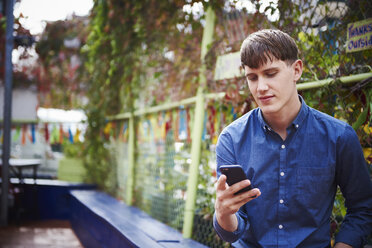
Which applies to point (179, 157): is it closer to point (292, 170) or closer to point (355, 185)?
point (292, 170)

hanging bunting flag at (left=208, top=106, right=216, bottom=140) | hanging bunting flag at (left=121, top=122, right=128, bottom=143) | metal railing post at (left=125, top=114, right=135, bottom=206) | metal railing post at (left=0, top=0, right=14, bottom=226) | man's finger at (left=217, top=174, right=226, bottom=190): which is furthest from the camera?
metal railing post at (left=0, top=0, right=14, bottom=226)

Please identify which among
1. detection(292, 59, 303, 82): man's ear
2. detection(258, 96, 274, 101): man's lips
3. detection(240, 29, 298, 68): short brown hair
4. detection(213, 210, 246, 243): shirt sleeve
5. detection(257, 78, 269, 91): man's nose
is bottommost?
detection(213, 210, 246, 243): shirt sleeve

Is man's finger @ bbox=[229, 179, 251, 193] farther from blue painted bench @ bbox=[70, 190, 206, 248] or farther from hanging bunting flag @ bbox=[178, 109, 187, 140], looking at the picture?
hanging bunting flag @ bbox=[178, 109, 187, 140]

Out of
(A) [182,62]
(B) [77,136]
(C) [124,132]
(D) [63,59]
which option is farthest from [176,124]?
(D) [63,59]

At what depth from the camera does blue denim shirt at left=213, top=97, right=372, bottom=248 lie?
1818mm

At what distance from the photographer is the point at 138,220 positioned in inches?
173

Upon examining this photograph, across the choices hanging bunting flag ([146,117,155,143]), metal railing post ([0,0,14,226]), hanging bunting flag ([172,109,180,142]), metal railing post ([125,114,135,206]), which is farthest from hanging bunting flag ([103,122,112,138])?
hanging bunting flag ([172,109,180,142])

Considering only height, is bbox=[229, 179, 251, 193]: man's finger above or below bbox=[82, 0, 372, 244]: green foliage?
below

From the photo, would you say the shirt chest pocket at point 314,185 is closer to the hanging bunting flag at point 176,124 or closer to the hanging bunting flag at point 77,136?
the hanging bunting flag at point 176,124

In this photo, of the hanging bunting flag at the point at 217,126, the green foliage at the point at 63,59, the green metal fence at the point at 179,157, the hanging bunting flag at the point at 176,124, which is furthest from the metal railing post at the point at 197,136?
the green foliage at the point at 63,59

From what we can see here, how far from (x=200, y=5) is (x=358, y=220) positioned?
2575 mm

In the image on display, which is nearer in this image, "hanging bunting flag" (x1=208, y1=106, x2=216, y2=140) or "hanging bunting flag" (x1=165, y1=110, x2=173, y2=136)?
"hanging bunting flag" (x1=208, y1=106, x2=216, y2=140)

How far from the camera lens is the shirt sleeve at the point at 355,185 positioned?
71.2 inches

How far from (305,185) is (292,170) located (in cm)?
8
